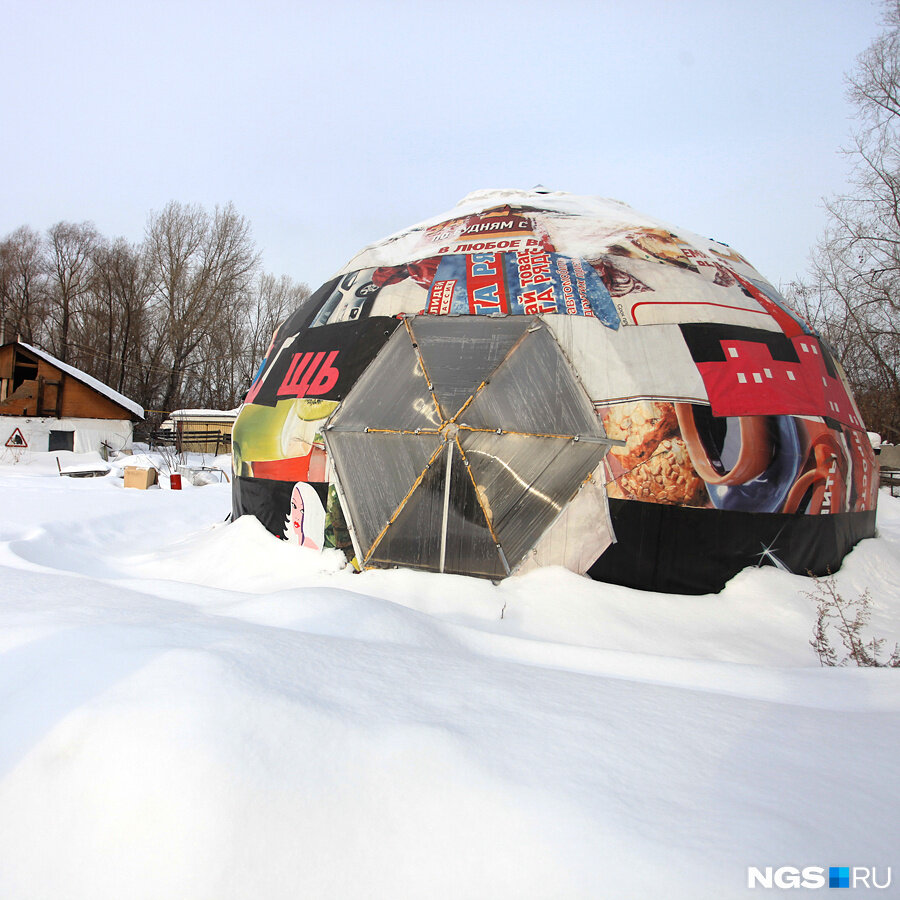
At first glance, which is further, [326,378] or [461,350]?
[326,378]

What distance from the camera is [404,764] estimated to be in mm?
1558

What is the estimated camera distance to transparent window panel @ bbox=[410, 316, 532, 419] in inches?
171

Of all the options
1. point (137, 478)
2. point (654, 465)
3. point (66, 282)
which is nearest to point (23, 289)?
point (66, 282)

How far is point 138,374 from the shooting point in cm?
3494

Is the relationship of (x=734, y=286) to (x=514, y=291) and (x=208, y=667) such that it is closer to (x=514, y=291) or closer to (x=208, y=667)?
(x=514, y=291)

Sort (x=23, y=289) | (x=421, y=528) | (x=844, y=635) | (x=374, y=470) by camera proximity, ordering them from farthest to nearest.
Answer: (x=23, y=289) < (x=374, y=470) < (x=421, y=528) < (x=844, y=635)

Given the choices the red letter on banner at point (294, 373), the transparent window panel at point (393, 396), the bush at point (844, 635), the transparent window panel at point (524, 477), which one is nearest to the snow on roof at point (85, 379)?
the red letter on banner at point (294, 373)

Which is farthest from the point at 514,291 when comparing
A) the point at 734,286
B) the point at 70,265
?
the point at 70,265

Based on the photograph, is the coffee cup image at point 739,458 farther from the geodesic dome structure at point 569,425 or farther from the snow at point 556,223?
the snow at point 556,223

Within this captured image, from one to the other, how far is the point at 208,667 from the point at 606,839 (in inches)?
52.8

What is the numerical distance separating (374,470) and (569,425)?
158 centimetres

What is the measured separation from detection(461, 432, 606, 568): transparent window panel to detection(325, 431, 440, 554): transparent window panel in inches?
16.7

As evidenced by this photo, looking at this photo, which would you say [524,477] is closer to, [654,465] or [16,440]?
[654,465]

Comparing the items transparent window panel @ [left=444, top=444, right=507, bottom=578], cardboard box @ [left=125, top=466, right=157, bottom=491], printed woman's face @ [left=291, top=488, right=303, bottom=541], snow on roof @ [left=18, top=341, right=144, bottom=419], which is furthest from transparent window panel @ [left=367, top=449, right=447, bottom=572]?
snow on roof @ [left=18, top=341, right=144, bottom=419]
